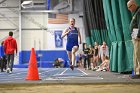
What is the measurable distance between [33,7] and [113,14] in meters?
19.8

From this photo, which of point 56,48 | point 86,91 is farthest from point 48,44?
point 86,91

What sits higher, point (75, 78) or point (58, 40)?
point (58, 40)

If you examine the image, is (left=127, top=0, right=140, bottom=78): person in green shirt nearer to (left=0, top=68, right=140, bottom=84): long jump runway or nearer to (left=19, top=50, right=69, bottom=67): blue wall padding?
(left=0, top=68, right=140, bottom=84): long jump runway

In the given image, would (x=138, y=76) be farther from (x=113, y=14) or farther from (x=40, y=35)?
(x=40, y=35)

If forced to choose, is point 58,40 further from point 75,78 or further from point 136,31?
point 136,31

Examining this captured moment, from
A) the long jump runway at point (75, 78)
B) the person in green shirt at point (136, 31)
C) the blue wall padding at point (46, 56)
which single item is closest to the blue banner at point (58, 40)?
the blue wall padding at point (46, 56)

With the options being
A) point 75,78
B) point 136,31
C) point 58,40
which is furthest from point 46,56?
point 136,31

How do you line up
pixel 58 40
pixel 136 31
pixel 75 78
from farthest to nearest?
pixel 58 40 < pixel 75 78 < pixel 136 31

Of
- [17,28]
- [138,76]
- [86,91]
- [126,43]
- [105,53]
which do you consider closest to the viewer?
[86,91]

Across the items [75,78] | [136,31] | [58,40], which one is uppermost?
[58,40]

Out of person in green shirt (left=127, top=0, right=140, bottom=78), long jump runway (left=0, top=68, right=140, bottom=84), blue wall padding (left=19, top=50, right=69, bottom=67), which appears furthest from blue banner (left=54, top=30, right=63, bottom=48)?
person in green shirt (left=127, top=0, right=140, bottom=78)

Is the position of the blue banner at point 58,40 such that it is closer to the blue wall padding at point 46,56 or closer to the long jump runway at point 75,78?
the blue wall padding at point 46,56

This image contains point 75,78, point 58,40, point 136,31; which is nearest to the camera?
point 136,31

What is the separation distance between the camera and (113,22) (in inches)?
512
